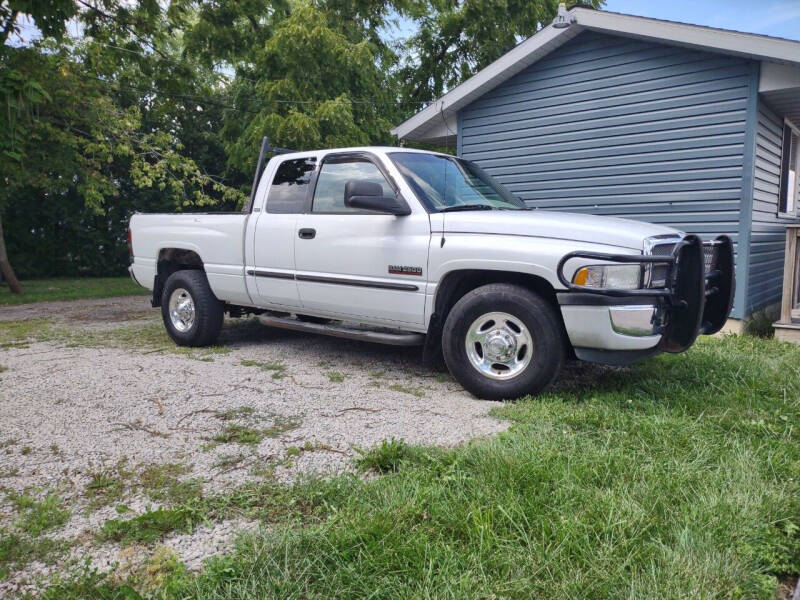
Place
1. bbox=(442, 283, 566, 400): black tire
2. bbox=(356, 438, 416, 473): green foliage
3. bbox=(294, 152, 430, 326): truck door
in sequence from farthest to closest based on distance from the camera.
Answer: bbox=(294, 152, 430, 326): truck door
bbox=(442, 283, 566, 400): black tire
bbox=(356, 438, 416, 473): green foliage

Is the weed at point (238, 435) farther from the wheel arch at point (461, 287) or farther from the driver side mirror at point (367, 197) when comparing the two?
the driver side mirror at point (367, 197)

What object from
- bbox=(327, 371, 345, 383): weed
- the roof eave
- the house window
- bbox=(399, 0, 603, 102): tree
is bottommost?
bbox=(327, 371, 345, 383): weed

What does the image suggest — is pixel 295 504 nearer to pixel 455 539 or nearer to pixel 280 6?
pixel 455 539

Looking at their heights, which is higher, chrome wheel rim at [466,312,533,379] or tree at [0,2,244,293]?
tree at [0,2,244,293]

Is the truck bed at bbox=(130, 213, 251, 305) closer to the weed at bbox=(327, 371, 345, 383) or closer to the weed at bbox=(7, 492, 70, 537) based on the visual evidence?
the weed at bbox=(327, 371, 345, 383)

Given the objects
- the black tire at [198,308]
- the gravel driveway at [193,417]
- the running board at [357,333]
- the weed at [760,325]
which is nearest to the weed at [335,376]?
the gravel driveway at [193,417]

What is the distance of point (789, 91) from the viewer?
719 cm

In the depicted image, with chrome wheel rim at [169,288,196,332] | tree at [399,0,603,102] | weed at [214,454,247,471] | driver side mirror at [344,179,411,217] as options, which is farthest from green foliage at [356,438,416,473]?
tree at [399,0,603,102]

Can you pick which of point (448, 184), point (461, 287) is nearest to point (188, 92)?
point (448, 184)

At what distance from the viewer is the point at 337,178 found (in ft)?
17.5

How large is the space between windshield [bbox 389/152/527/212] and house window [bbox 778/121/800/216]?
5.63m

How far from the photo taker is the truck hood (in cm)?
396

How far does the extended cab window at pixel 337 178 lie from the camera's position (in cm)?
514

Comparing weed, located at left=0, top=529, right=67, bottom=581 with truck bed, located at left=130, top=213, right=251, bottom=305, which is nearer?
weed, located at left=0, top=529, right=67, bottom=581
